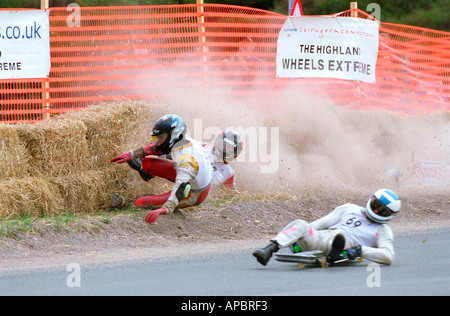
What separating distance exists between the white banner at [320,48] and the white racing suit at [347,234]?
7.60 metres

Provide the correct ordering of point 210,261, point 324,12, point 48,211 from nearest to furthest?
1. point 210,261
2. point 48,211
3. point 324,12

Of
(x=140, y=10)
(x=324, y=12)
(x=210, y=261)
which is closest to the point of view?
(x=210, y=261)

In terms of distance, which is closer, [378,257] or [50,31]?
[378,257]

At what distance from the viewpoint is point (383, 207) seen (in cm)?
853

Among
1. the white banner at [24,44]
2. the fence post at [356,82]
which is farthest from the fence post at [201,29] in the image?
the fence post at [356,82]

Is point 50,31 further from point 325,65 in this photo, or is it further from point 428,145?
point 428,145

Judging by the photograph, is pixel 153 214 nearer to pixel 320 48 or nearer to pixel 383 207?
pixel 383 207

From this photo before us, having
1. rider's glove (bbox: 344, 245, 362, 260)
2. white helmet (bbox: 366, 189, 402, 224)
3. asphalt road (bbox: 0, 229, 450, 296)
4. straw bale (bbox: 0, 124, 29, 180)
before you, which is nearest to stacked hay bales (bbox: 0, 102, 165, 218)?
straw bale (bbox: 0, 124, 29, 180)

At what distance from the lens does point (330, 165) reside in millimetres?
15508

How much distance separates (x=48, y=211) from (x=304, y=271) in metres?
4.75

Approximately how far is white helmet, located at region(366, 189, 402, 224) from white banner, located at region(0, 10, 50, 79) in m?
8.24

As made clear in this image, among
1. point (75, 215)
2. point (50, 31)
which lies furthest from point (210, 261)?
point (50, 31)

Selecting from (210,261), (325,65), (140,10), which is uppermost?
(140,10)

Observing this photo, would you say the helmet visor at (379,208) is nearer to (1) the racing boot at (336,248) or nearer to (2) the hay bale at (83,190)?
(1) the racing boot at (336,248)
